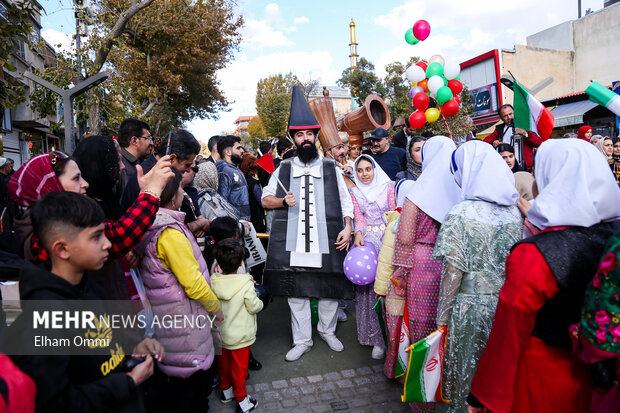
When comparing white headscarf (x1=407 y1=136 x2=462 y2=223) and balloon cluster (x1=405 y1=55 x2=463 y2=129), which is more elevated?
balloon cluster (x1=405 y1=55 x2=463 y2=129)

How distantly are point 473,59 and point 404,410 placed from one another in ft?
78.1

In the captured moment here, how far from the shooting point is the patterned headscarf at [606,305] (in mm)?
1395

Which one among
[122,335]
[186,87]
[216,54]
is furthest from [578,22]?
[122,335]

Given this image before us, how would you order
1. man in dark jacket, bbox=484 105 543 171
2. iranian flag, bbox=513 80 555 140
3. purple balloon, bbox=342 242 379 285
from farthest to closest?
man in dark jacket, bbox=484 105 543 171, purple balloon, bbox=342 242 379 285, iranian flag, bbox=513 80 555 140

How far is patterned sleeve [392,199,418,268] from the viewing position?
298cm

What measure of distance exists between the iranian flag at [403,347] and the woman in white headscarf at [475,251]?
18.5 inches

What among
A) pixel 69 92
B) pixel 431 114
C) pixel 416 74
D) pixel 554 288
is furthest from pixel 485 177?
pixel 69 92

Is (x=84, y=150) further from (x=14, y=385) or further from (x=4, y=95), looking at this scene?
(x=4, y=95)

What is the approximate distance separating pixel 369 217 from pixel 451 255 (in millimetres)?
1881

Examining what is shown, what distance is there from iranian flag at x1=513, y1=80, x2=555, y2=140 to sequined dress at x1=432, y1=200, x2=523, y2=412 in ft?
3.97

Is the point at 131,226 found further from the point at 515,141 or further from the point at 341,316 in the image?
the point at 515,141

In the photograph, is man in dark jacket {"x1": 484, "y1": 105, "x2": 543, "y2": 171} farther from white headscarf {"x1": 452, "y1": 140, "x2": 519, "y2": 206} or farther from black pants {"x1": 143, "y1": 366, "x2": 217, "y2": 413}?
black pants {"x1": 143, "y1": 366, "x2": 217, "y2": 413}

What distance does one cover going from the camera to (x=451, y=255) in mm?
2434

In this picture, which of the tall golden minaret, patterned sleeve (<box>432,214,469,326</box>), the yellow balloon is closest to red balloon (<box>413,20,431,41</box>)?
the yellow balloon
